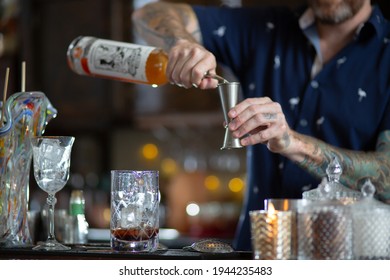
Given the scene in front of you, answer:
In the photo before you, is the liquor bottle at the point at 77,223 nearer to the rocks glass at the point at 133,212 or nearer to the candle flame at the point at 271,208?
the rocks glass at the point at 133,212

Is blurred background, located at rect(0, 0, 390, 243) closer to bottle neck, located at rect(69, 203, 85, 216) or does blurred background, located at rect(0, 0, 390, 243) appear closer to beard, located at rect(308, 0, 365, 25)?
beard, located at rect(308, 0, 365, 25)

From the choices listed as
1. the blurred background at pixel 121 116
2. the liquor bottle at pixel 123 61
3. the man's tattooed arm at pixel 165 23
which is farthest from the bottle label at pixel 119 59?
the blurred background at pixel 121 116

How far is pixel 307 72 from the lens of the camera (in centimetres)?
227

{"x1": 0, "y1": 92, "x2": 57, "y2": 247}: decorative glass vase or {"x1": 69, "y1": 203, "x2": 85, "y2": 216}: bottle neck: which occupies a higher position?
{"x1": 0, "y1": 92, "x2": 57, "y2": 247}: decorative glass vase

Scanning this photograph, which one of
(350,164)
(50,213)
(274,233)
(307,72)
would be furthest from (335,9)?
(274,233)

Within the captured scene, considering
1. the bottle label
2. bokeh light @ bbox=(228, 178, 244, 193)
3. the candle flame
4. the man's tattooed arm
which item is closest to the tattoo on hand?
the candle flame

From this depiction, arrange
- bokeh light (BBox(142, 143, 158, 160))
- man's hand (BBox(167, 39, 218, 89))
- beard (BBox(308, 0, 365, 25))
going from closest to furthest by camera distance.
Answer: man's hand (BBox(167, 39, 218, 89)) → beard (BBox(308, 0, 365, 25)) → bokeh light (BBox(142, 143, 158, 160))

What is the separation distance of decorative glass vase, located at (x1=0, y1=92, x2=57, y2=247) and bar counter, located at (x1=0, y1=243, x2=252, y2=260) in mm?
112

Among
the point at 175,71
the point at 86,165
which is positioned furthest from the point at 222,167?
the point at 175,71

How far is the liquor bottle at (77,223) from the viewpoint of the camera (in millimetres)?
1812

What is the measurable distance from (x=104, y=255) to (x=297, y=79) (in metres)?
1.08

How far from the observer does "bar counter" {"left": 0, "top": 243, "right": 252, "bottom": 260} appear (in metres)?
1.36

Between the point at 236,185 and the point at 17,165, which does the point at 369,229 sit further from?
the point at 236,185

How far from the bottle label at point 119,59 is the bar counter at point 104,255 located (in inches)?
21.6
